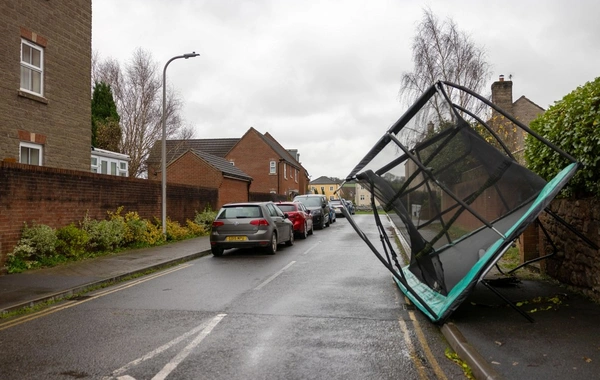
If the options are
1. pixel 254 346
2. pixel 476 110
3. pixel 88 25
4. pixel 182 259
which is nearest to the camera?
pixel 254 346

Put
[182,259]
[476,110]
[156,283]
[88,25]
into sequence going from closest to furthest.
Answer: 1. [156,283]
2. [182,259]
3. [88,25]
4. [476,110]

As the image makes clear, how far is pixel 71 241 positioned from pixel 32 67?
617 cm

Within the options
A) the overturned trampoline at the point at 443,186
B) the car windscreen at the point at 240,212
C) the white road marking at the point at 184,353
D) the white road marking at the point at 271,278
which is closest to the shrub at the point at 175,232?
the car windscreen at the point at 240,212

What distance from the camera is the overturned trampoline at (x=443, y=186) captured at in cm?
609

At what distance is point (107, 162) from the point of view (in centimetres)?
2202

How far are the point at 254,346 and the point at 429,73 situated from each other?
26425mm

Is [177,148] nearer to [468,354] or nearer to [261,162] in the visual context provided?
[261,162]

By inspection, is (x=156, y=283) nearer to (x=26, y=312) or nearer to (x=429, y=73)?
(x=26, y=312)

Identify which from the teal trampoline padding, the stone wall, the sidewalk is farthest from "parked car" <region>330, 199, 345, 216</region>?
the sidewalk

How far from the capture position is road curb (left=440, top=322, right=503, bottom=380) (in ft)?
12.7

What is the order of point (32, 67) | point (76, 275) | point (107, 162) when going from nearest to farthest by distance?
point (76, 275) → point (32, 67) → point (107, 162)

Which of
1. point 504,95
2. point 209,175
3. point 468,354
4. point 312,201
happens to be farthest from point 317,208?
point 468,354

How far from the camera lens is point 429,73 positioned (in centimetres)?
2841

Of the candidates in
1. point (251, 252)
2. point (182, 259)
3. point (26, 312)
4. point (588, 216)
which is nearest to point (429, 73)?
point (251, 252)
